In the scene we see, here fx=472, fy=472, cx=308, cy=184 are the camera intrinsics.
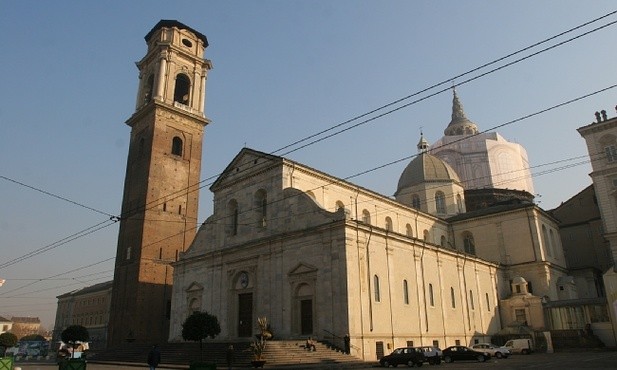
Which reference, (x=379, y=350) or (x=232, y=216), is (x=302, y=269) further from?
(x=232, y=216)

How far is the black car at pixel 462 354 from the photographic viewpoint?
27.6 meters

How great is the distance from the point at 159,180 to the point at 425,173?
27281 millimetres

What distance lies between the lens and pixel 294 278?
29297mm

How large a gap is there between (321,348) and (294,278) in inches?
207

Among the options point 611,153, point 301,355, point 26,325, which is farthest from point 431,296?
point 26,325

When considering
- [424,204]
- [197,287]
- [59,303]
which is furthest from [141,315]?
[59,303]

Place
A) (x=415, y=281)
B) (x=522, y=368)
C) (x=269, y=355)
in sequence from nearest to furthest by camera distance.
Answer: (x=522, y=368) → (x=269, y=355) → (x=415, y=281)

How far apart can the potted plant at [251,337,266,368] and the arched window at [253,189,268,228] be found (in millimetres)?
10898

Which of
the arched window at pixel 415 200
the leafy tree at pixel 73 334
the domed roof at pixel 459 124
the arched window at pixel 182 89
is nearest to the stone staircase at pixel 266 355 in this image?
the leafy tree at pixel 73 334

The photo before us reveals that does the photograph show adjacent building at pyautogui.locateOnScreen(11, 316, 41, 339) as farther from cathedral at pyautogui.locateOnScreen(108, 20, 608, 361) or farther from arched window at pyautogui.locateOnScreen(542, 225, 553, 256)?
arched window at pyautogui.locateOnScreen(542, 225, 553, 256)

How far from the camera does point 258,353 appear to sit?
2281 centimetres

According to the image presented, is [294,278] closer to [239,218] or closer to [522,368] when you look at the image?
[239,218]

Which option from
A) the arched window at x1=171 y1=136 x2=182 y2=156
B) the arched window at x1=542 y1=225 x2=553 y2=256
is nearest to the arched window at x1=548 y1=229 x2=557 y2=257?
the arched window at x1=542 y1=225 x2=553 y2=256

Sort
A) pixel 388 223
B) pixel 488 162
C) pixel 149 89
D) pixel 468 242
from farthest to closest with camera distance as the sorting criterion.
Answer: pixel 488 162, pixel 149 89, pixel 468 242, pixel 388 223
